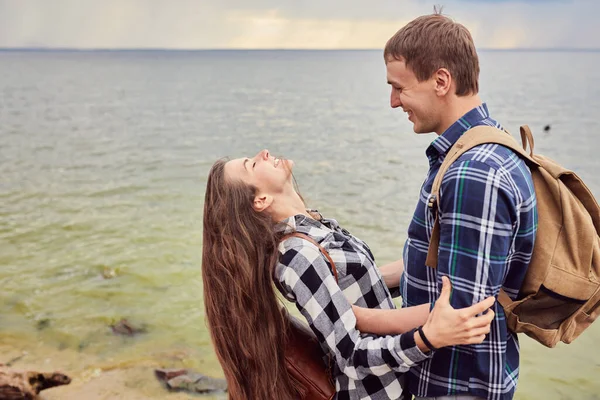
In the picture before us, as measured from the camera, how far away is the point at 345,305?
8.82 ft

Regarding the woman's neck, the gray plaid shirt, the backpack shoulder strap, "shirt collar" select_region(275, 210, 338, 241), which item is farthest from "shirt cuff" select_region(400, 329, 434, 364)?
the woman's neck

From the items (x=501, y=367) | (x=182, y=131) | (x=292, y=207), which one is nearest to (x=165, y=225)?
(x=292, y=207)

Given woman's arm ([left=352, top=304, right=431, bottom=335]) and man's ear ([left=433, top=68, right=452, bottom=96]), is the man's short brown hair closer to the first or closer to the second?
man's ear ([left=433, top=68, right=452, bottom=96])

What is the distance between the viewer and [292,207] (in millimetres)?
3125

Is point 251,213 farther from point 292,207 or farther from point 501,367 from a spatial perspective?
point 501,367

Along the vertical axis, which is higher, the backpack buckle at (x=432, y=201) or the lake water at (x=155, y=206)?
the backpack buckle at (x=432, y=201)

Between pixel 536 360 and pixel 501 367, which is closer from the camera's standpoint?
pixel 501 367

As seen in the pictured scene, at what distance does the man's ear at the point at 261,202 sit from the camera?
3.02 meters

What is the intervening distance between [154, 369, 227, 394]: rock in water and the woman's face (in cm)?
373

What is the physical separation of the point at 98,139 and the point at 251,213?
22853 millimetres

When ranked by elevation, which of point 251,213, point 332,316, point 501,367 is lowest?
point 501,367

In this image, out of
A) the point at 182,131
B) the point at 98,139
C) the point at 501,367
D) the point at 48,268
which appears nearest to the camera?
the point at 501,367

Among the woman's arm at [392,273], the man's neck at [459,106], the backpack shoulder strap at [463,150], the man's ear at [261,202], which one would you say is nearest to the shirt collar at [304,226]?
the man's ear at [261,202]

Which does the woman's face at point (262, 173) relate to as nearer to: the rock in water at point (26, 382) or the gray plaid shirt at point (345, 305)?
the gray plaid shirt at point (345, 305)
